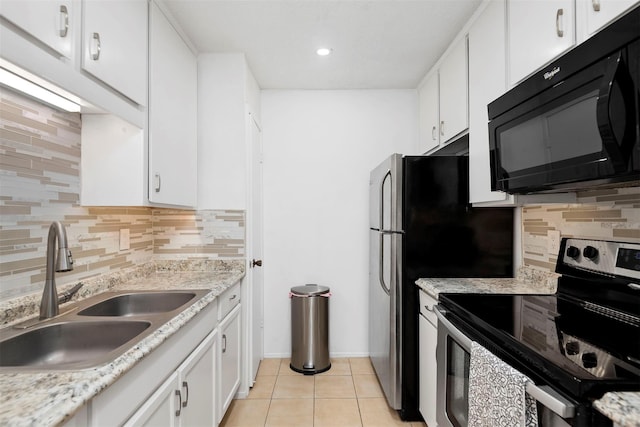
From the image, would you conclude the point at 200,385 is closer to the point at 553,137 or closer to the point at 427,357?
the point at 427,357

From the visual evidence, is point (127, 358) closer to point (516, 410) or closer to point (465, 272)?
point (516, 410)

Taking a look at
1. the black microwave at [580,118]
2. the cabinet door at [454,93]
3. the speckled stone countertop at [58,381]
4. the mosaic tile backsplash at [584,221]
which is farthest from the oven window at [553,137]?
the speckled stone countertop at [58,381]

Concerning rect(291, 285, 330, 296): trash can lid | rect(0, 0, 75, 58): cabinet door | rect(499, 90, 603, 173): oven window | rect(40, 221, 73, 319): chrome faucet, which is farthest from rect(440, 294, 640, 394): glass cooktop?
rect(0, 0, 75, 58): cabinet door

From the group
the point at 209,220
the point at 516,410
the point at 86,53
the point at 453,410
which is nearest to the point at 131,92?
the point at 86,53

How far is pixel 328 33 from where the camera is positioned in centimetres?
220

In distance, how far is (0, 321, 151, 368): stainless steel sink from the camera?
118 cm

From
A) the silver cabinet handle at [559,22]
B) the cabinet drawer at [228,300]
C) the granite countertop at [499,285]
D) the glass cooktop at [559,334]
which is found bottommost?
the cabinet drawer at [228,300]

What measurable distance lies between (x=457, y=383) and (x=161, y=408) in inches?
47.6

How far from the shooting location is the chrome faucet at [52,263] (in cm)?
125

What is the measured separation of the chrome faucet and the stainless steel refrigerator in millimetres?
1687

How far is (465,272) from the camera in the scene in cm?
211

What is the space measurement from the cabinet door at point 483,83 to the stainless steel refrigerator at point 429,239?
6.2 inches

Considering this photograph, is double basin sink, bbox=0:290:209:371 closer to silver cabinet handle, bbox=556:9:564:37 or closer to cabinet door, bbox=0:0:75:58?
cabinet door, bbox=0:0:75:58

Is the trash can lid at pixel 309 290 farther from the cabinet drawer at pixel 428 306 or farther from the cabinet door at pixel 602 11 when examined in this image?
the cabinet door at pixel 602 11
